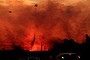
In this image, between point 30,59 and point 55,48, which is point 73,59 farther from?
point 55,48

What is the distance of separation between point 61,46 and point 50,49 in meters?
4.00

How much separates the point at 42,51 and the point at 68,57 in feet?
280

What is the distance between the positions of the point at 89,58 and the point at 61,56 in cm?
945

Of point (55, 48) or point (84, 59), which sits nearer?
point (84, 59)

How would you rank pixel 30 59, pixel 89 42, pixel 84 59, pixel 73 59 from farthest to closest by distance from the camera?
pixel 89 42
pixel 84 59
pixel 30 59
pixel 73 59

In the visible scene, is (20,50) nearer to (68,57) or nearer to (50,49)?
(50,49)

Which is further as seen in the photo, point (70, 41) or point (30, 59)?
point (70, 41)

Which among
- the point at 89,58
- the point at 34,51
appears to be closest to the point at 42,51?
the point at 34,51

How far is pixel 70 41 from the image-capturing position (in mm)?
118188

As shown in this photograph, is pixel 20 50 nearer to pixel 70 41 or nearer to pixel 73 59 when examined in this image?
pixel 70 41

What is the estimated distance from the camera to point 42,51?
115750 millimetres

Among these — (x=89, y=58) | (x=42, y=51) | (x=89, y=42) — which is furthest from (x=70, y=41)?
(x=89, y=58)

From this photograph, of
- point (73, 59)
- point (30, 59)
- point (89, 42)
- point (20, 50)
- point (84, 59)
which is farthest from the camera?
point (20, 50)

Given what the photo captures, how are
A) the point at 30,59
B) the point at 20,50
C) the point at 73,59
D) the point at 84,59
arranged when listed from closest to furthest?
1. the point at 73,59
2. the point at 30,59
3. the point at 84,59
4. the point at 20,50
